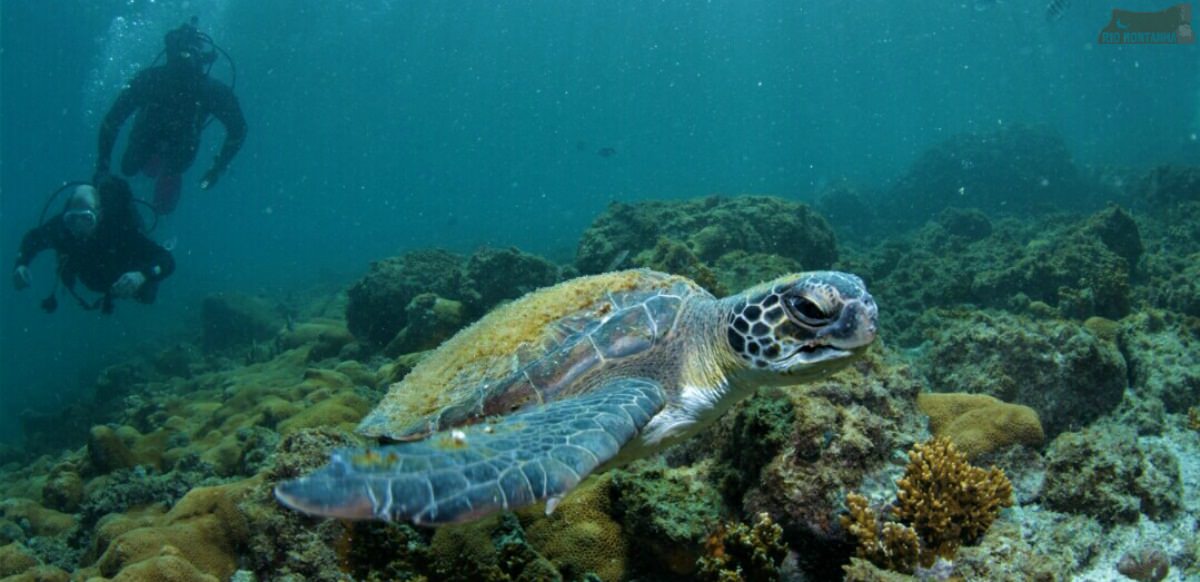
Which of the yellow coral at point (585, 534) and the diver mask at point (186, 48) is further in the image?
the diver mask at point (186, 48)

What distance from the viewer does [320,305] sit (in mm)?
17469

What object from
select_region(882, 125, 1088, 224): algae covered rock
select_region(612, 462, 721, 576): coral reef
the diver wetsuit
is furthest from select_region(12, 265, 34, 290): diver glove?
select_region(882, 125, 1088, 224): algae covered rock

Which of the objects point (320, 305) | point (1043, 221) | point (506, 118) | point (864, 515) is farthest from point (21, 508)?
point (506, 118)

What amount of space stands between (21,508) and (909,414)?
27.2ft

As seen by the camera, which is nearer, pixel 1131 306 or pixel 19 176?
pixel 1131 306

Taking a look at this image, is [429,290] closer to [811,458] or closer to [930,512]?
[811,458]

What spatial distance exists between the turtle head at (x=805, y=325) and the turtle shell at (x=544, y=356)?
0.51 m

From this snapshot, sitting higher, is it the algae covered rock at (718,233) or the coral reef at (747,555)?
the algae covered rock at (718,233)

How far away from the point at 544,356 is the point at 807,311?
1384mm

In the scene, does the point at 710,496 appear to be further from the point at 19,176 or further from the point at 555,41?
the point at 19,176

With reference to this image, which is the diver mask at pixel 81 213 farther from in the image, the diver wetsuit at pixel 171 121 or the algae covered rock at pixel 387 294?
the algae covered rock at pixel 387 294

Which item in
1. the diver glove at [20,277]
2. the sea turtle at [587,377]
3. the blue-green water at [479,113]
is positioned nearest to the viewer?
the sea turtle at [587,377]

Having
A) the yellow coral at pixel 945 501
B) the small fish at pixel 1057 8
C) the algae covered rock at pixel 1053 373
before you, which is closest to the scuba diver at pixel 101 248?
the yellow coral at pixel 945 501

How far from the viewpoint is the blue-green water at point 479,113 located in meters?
39.3
